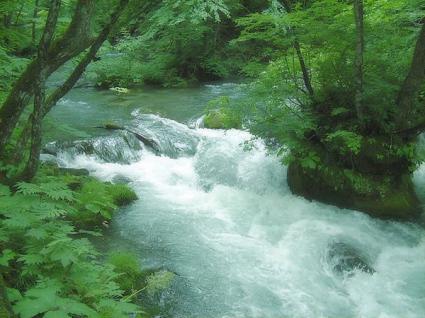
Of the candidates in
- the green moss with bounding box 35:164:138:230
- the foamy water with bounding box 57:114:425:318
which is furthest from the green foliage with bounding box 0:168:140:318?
the green moss with bounding box 35:164:138:230

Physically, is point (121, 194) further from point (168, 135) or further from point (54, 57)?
point (54, 57)

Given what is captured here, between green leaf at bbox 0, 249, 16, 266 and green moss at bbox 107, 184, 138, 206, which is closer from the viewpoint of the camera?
green leaf at bbox 0, 249, 16, 266

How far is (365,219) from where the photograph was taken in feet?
26.5

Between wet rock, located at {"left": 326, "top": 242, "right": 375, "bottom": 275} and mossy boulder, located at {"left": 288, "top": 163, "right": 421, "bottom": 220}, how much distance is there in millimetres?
1319

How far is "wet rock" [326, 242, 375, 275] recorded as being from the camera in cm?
663

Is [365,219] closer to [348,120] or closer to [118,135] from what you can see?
[348,120]

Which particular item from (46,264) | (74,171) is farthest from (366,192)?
(46,264)

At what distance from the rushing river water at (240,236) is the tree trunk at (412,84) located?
2.00m

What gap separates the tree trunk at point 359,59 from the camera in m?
7.00

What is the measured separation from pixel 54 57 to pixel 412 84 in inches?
233

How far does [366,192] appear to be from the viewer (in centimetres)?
817

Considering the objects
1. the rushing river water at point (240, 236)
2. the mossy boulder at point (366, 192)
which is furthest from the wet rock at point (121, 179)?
the mossy boulder at point (366, 192)

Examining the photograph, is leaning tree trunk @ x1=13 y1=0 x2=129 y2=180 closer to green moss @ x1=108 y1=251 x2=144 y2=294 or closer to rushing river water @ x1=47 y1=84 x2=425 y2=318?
rushing river water @ x1=47 y1=84 x2=425 y2=318

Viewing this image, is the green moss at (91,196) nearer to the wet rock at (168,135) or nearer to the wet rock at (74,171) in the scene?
the wet rock at (74,171)
